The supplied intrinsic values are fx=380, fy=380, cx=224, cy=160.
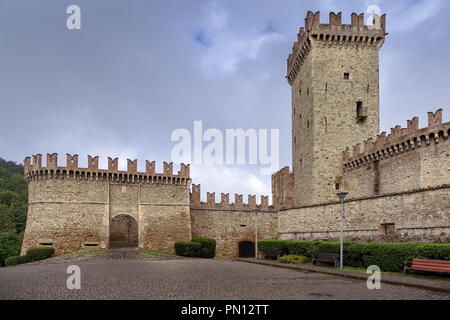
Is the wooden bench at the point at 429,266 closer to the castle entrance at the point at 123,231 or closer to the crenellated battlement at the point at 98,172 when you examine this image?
the crenellated battlement at the point at 98,172

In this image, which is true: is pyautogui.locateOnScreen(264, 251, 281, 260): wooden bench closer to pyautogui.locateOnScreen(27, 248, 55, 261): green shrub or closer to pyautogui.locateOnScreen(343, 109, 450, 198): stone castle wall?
pyautogui.locateOnScreen(343, 109, 450, 198): stone castle wall

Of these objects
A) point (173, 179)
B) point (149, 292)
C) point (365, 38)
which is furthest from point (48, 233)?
point (365, 38)

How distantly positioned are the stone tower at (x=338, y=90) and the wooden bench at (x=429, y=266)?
51.0ft

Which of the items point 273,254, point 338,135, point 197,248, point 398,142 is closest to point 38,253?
point 197,248

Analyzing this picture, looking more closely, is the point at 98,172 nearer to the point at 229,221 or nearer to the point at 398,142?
the point at 229,221

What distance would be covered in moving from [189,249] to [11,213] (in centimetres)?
3608

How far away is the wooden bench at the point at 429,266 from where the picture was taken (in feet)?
37.8

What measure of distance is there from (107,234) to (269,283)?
18.0m

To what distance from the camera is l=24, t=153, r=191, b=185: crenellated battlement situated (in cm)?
2628

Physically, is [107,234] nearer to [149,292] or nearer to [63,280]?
[63,280]

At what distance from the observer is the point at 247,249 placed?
1270 inches

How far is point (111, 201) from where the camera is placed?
90.7 ft
